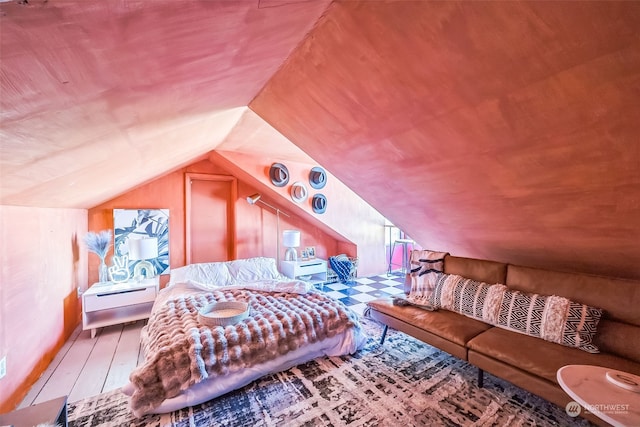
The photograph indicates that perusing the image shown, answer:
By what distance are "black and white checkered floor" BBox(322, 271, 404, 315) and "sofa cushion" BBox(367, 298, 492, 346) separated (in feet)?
3.18

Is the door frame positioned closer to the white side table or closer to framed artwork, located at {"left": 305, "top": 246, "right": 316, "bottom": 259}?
framed artwork, located at {"left": 305, "top": 246, "right": 316, "bottom": 259}

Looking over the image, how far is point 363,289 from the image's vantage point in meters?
4.52

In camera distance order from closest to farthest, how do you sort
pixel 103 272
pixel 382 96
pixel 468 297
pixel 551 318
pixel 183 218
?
pixel 382 96
pixel 551 318
pixel 468 297
pixel 103 272
pixel 183 218

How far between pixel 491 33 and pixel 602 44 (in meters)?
0.36

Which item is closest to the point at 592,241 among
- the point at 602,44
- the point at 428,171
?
the point at 428,171

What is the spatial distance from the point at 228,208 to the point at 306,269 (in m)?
1.72

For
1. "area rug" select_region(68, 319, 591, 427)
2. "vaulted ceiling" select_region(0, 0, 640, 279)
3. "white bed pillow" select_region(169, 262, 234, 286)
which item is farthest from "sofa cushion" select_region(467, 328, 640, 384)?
"white bed pillow" select_region(169, 262, 234, 286)

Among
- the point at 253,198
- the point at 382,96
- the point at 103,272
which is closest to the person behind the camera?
the point at 382,96

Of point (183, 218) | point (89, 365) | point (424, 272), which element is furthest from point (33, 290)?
point (424, 272)

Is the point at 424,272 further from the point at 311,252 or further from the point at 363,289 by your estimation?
the point at 311,252

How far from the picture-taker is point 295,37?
4.27 ft

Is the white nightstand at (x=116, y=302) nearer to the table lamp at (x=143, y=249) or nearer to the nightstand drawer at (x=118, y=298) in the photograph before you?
the nightstand drawer at (x=118, y=298)

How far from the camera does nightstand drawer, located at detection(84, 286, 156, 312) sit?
9.05 ft

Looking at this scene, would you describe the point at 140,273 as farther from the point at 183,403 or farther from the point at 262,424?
the point at 262,424
